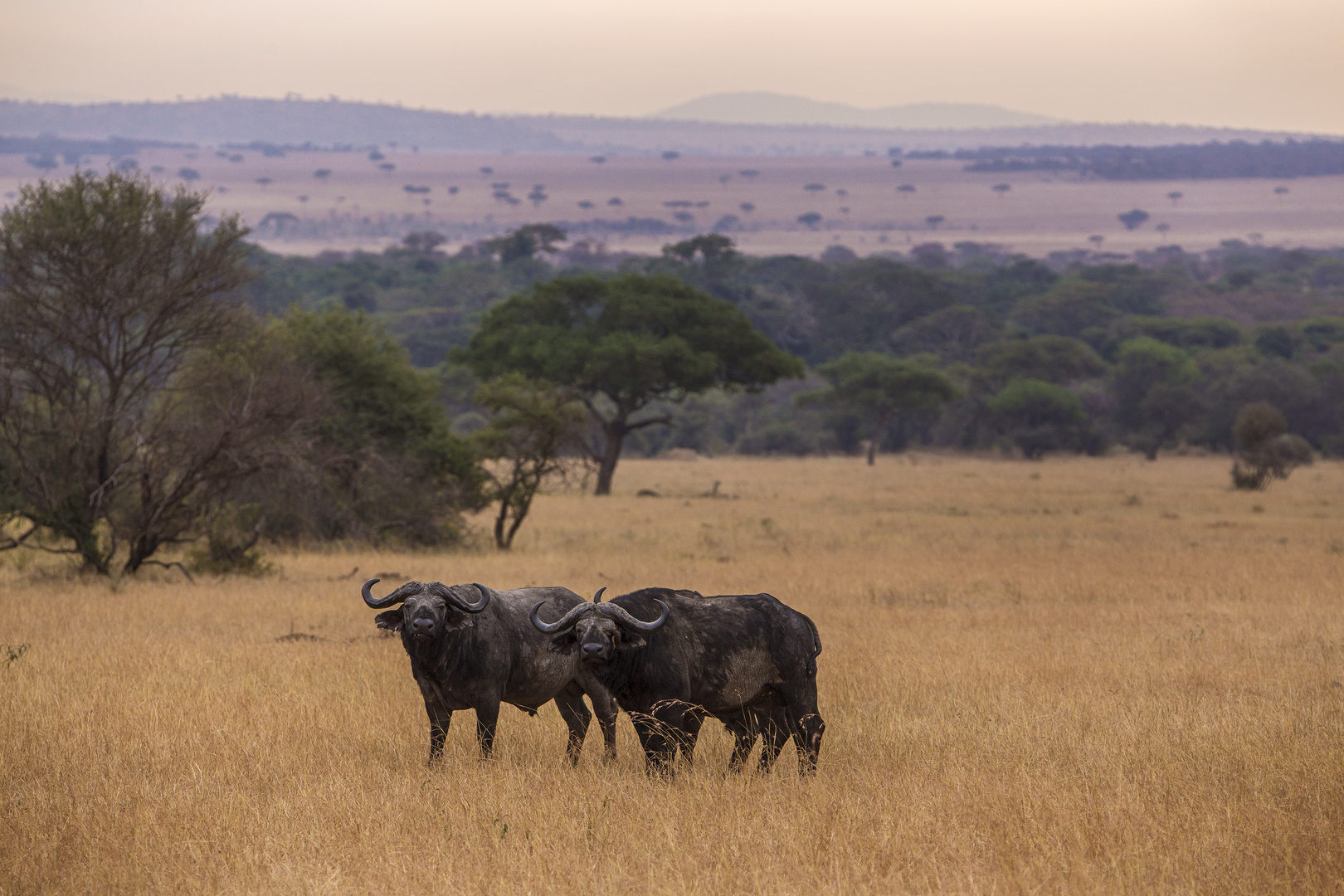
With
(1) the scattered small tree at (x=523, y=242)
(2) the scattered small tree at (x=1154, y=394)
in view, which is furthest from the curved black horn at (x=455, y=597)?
(1) the scattered small tree at (x=523, y=242)

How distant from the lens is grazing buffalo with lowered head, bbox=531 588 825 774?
7387 mm

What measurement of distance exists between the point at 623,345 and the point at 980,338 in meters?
46.8

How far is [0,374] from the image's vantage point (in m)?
16.8

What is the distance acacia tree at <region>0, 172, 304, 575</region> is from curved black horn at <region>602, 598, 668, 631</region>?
1138cm

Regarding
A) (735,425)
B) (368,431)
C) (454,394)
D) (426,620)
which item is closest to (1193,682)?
(426,620)

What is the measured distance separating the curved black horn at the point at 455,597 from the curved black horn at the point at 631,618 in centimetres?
85

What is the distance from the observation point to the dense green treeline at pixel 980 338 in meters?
61.9

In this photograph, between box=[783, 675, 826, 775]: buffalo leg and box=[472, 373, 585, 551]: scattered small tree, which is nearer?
box=[783, 675, 826, 775]: buffalo leg

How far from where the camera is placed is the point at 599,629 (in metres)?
7.26

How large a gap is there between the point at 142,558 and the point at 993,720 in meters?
13.2

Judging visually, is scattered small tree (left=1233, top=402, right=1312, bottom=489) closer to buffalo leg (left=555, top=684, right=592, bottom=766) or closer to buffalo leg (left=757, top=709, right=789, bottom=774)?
buffalo leg (left=757, top=709, right=789, bottom=774)

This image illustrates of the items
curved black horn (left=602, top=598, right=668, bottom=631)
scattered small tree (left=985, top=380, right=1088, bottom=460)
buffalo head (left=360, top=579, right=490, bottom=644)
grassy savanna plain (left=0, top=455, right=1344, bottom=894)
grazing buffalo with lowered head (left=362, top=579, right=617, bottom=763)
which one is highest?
curved black horn (left=602, top=598, right=668, bottom=631)

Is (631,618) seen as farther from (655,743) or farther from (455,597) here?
(455,597)

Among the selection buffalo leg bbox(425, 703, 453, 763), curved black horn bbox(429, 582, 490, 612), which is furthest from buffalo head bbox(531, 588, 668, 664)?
buffalo leg bbox(425, 703, 453, 763)
